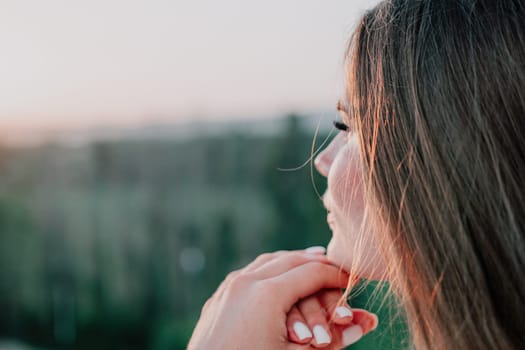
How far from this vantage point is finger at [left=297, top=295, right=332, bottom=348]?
2.77ft

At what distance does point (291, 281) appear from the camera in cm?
87

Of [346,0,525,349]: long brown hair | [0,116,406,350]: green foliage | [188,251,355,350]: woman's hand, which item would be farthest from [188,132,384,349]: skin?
[0,116,406,350]: green foliage

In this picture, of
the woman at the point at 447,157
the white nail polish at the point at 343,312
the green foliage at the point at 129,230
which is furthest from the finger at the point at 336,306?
the green foliage at the point at 129,230

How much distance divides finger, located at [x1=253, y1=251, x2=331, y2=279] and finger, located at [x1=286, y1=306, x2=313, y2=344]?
7cm

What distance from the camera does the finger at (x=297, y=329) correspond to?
84cm

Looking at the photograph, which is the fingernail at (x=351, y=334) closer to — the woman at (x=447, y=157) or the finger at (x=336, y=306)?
the finger at (x=336, y=306)

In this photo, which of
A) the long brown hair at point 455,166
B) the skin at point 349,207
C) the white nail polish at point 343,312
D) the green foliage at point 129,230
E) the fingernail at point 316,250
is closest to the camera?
the long brown hair at point 455,166

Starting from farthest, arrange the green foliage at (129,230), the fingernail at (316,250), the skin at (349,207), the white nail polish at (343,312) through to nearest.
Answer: the green foliage at (129,230)
the fingernail at (316,250)
the white nail polish at (343,312)
the skin at (349,207)

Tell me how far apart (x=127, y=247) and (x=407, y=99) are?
16.4 meters

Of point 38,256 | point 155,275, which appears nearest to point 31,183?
point 38,256

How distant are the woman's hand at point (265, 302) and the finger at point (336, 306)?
0.04 feet

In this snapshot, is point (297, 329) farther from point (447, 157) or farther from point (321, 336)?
point (447, 157)

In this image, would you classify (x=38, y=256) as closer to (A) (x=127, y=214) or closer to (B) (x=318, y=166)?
(A) (x=127, y=214)

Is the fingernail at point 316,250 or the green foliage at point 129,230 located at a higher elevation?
the fingernail at point 316,250
